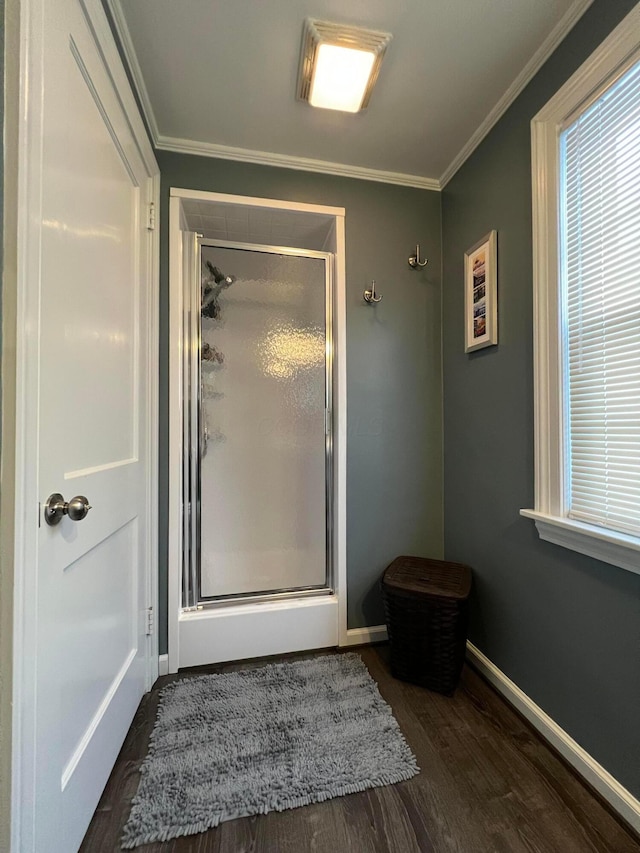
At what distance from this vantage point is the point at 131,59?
1.30 metres

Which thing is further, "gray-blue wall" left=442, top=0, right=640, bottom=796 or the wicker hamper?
the wicker hamper

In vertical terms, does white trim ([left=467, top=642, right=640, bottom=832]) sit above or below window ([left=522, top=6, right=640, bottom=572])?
below

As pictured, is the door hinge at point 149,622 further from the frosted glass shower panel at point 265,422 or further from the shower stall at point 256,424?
the frosted glass shower panel at point 265,422

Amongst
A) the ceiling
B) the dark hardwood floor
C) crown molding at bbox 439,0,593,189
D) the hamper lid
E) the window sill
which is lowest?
the dark hardwood floor

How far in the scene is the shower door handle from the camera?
779mm

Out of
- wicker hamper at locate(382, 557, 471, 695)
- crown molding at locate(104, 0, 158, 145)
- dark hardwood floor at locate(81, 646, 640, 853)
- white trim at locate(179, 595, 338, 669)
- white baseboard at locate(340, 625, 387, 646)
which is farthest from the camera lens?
white baseboard at locate(340, 625, 387, 646)

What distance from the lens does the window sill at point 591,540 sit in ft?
3.27

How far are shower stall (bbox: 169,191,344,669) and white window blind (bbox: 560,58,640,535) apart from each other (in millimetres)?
1002

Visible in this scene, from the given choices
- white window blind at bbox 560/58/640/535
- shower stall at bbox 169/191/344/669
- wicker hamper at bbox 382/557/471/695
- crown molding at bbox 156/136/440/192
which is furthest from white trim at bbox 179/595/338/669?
crown molding at bbox 156/136/440/192

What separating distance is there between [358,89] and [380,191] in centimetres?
58

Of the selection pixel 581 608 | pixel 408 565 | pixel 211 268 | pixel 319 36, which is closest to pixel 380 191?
pixel 319 36

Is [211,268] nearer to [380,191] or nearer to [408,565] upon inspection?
[380,191]

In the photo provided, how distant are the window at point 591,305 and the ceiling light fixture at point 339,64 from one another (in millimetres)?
640

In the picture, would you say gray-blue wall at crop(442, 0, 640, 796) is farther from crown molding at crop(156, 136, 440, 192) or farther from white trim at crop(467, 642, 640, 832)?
crown molding at crop(156, 136, 440, 192)
